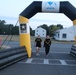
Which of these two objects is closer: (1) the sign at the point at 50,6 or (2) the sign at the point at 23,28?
(2) the sign at the point at 23,28

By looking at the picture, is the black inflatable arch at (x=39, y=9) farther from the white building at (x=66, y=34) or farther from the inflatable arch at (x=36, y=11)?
the white building at (x=66, y=34)

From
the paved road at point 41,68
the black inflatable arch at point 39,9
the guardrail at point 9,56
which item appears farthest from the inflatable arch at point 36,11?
the paved road at point 41,68

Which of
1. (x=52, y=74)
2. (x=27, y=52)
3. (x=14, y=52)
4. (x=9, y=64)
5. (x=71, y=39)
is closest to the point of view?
(x=52, y=74)

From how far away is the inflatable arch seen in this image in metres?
20.6

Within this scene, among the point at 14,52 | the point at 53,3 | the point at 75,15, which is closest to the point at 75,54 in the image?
the point at 75,15

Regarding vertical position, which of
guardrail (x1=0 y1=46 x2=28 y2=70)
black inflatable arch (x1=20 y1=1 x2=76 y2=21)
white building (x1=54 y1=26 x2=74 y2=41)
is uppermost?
black inflatable arch (x1=20 y1=1 x2=76 y2=21)

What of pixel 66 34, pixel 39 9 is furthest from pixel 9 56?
pixel 66 34

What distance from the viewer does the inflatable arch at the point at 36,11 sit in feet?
67.5

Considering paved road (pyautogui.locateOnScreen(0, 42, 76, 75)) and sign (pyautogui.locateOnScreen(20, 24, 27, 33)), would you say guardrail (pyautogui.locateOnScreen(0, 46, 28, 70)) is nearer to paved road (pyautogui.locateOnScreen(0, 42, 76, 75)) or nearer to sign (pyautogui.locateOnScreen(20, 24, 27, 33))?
paved road (pyautogui.locateOnScreen(0, 42, 76, 75))

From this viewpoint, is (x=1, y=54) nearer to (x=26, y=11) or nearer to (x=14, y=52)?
(x=14, y=52)

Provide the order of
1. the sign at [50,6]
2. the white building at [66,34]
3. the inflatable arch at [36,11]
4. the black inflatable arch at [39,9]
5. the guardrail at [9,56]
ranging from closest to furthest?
the guardrail at [9,56] < the inflatable arch at [36,11] < the black inflatable arch at [39,9] < the sign at [50,6] < the white building at [66,34]

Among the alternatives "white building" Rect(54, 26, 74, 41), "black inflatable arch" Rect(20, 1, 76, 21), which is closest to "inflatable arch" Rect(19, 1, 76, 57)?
"black inflatable arch" Rect(20, 1, 76, 21)

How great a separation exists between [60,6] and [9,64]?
8252 mm

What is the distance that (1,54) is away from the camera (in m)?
12.8
